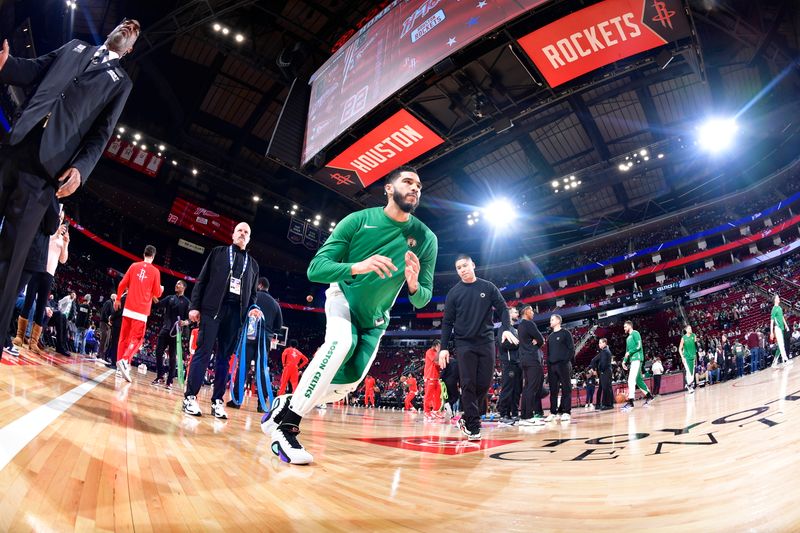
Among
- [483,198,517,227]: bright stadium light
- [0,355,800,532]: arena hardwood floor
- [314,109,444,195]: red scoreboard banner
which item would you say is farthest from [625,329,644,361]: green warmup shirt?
[483,198,517,227]: bright stadium light

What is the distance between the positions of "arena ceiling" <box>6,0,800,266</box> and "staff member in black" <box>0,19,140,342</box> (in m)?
7.66

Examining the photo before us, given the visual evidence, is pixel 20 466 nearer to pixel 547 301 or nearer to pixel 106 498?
pixel 106 498

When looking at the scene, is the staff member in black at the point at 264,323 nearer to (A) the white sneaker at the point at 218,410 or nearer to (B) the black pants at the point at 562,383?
(A) the white sneaker at the point at 218,410

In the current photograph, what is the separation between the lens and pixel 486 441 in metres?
4.23

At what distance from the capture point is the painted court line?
1432 mm

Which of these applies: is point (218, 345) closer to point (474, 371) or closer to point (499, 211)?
point (474, 371)

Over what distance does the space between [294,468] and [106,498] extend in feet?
3.36

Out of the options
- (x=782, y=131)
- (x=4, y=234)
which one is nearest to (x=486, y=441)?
(x=4, y=234)

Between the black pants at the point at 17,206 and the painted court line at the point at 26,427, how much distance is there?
0.46 m

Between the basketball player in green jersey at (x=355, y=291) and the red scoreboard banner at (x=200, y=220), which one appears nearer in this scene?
A: the basketball player in green jersey at (x=355, y=291)

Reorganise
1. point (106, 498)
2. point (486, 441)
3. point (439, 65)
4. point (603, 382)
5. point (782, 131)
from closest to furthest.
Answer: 1. point (106, 498)
2. point (486, 441)
3. point (439, 65)
4. point (603, 382)
5. point (782, 131)

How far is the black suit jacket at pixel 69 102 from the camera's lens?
1.92m

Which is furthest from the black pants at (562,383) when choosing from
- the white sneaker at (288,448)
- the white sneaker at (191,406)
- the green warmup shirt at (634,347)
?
the white sneaker at (288,448)

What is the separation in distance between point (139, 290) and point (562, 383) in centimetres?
675
